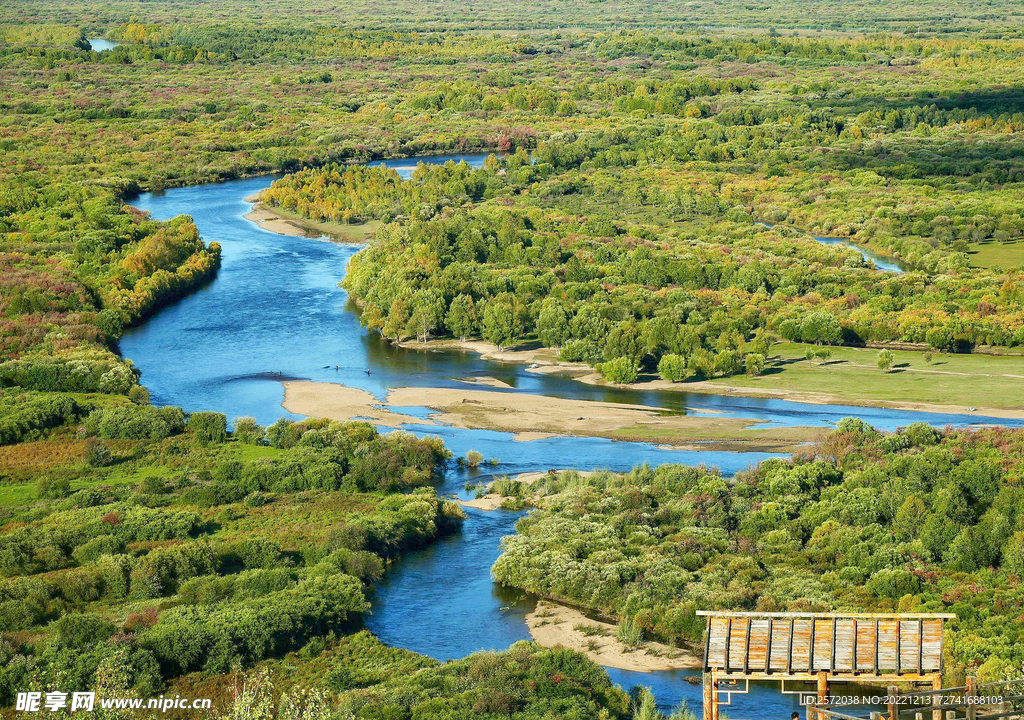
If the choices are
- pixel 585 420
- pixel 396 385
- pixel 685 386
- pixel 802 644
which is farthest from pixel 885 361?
pixel 802 644

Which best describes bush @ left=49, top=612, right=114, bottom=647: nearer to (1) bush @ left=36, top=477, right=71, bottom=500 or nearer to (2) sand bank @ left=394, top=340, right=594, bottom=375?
(1) bush @ left=36, top=477, right=71, bottom=500

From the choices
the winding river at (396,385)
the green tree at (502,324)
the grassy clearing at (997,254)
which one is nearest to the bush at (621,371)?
the winding river at (396,385)

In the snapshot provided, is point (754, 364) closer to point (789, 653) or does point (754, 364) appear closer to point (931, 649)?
point (931, 649)

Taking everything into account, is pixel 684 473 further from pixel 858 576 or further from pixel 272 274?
pixel 272 274

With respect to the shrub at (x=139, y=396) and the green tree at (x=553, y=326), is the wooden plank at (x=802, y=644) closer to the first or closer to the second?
the shrub at (x=139, y=396)

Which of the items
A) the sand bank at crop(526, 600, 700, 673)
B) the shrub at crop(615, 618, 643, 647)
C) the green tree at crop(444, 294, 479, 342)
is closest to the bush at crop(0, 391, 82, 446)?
the green tree at crop(444, 294, 479, 342)

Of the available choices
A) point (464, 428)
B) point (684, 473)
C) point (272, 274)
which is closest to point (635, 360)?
point (464, 428)
